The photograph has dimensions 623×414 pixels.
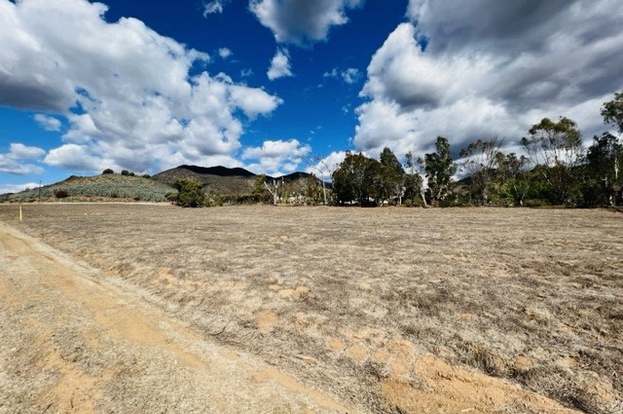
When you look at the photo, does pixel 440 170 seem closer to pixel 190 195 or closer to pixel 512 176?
pixel 512 176

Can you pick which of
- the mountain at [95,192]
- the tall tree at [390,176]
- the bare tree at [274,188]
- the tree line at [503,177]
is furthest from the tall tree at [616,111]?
the mountain at [95,192]

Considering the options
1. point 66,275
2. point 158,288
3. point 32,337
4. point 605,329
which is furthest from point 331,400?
point 66,275

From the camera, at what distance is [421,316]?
541cm

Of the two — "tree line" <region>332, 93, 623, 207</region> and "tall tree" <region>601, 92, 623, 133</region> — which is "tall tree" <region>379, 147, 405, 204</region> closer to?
"tree line" <region>332, 93, 623, 207</region>

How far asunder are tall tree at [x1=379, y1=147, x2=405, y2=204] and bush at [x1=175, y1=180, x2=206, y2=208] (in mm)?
35638

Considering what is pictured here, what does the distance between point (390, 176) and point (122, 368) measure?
176 ft

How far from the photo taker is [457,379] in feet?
12.7

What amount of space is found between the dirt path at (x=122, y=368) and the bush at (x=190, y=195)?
58.3m

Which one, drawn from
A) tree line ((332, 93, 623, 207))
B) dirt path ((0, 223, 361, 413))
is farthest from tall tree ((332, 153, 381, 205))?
dirt path ((0, 223, 361, 413))

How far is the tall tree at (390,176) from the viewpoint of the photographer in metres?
54.6

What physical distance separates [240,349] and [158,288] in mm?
3793

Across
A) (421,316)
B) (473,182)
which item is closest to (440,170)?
(473,182)

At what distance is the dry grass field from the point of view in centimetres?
367

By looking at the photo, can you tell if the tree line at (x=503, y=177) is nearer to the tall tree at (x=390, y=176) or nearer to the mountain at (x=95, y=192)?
the tall tree at (x=390, y=176)
